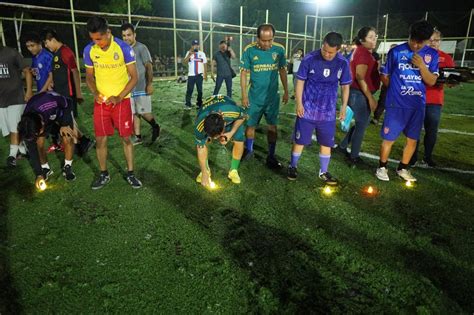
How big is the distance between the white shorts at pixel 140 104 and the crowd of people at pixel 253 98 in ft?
4.04

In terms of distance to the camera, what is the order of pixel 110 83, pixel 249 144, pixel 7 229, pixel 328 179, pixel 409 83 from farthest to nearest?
pixel 249 144 → pixel 328 179 → pixel 409 83 → pixel 110 83 → pixel 7 229

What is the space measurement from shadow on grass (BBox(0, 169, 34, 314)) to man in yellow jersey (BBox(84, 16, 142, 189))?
101 cm

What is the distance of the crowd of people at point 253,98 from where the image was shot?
4.43 m

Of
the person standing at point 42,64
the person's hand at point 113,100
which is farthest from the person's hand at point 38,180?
the person standing at point 42,64

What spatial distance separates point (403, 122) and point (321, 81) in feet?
4.44

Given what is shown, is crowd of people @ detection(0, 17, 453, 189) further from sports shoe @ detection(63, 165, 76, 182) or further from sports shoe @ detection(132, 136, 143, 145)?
sports shoe @ detection(132, 136, 143, 145)

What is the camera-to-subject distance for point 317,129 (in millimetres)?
4867

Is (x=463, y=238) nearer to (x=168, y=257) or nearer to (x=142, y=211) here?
(x=168, y=257)

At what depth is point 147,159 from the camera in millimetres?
6023

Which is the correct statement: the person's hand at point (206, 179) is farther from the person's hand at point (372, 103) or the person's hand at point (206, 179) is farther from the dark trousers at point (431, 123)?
the dark trousers at point (431, 123)

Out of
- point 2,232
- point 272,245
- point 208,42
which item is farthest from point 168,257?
point 208,42

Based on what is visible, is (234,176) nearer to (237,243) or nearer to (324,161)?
(324,161)

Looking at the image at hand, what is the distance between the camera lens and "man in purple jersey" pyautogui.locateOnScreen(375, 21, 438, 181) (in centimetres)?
442

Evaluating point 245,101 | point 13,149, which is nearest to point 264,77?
point 245,101
